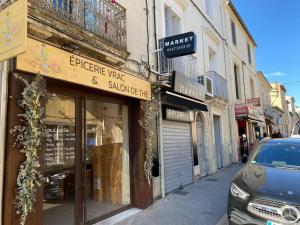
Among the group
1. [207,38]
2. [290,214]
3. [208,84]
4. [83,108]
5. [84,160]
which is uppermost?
[207,38]

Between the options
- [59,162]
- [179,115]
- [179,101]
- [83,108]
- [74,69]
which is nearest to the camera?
[74,69]

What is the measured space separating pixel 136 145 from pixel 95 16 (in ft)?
9.75

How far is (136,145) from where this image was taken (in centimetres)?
636

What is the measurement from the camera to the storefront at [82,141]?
12.5ft

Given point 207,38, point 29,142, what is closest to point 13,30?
point 29,142

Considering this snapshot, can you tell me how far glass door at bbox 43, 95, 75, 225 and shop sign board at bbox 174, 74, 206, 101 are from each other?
3.37 m

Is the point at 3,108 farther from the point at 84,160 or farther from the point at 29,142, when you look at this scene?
the point at 84,160

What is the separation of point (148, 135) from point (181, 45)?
8.42ft

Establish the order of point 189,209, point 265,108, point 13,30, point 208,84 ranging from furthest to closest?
point 265,108 < point 208,84 < point 189,209 < point 13,30

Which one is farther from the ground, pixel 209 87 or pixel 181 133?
pixel 209 87

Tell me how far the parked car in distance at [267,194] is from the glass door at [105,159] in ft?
9.06

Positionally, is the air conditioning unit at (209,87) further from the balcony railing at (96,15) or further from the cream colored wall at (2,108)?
the cream colored wall at (2,108)

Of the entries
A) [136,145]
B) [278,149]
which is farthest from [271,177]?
[136,145]

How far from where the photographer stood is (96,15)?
5309 mm
